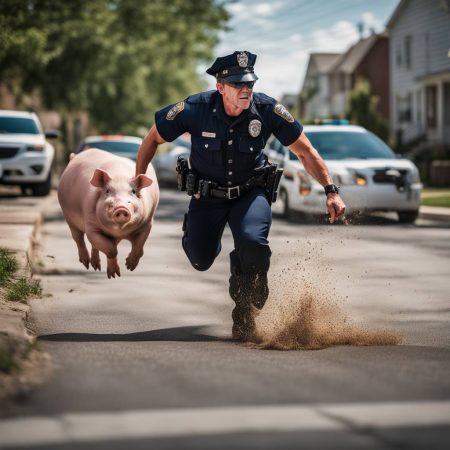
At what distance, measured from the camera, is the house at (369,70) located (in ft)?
205

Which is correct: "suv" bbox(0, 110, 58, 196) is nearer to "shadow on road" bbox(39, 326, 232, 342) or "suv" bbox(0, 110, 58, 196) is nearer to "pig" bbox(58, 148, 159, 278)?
"pig" bbox(58, 148, 159, 278)

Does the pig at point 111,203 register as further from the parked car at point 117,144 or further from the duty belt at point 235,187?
the parked car at point 117,144

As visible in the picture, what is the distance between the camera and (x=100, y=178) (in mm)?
7961

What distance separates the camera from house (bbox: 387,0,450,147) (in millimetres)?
43062

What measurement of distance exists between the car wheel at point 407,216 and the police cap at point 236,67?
11261 mm

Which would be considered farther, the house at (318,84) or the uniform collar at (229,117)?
the house at (318,84)

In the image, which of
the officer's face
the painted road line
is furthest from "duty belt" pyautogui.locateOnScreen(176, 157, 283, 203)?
the painted road line

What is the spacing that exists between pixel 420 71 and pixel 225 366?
42087mm

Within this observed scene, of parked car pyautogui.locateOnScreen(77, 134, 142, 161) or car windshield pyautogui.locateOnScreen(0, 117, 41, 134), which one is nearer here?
car windshield pyautogui.locateOnScreen(0, 117, 41, 134)

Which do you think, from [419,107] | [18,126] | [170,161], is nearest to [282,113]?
[18,126]

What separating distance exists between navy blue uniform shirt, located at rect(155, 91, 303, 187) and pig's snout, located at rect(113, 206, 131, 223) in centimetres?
60

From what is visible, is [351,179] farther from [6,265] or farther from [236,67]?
[236,67]

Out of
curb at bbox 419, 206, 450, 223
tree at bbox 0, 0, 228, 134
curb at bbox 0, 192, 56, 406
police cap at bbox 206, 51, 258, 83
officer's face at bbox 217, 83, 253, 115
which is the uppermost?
tree at bbox 0, 0, 228, 134

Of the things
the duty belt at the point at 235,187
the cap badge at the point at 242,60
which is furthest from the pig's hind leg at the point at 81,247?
the cap badge at the point at 242,60
